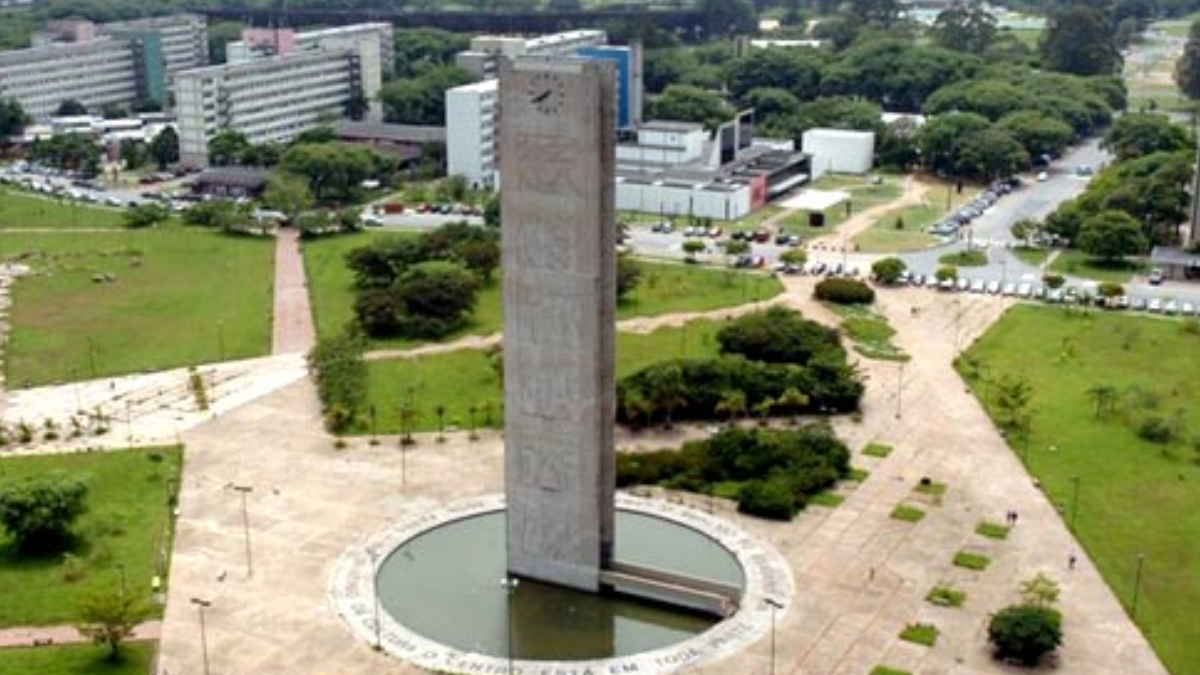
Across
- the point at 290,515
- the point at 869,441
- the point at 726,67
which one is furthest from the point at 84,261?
the point at 726,67

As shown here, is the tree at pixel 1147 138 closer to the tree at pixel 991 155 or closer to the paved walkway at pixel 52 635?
the tree at pixel 991 155

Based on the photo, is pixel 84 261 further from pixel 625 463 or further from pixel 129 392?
pixel 625 463

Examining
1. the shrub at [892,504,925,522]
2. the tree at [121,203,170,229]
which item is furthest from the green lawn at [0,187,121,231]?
the shrub at [892,504,925,522]

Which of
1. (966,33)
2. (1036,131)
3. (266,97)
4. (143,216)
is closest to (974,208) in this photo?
(1036,131)

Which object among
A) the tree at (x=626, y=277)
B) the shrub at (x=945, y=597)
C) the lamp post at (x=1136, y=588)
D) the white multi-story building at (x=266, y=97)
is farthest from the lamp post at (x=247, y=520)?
the white multi-story building at (x=266, y=97)

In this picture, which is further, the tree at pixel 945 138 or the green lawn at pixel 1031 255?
the tree at pixel 945 138

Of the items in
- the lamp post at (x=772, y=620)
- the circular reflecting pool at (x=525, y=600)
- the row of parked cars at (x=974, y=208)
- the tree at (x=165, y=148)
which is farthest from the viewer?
the tree at (x=165, y=148)

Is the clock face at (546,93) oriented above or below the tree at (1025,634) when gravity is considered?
above
